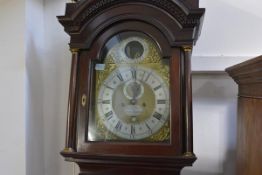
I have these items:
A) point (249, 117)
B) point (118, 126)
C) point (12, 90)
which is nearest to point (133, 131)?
point (118, 126)

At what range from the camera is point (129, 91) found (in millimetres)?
876

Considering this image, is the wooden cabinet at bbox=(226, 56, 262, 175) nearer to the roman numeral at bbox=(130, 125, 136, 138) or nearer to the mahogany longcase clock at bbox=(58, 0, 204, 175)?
the mahogany longcase clock at bbox=(58, 0, 204, 175)

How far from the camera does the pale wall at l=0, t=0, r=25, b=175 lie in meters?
1.02

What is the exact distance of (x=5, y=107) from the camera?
40.6 inches

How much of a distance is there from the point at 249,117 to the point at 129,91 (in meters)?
0.32

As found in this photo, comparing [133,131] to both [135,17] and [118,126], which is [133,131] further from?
[135,17]

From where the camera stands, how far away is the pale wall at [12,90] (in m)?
1.02

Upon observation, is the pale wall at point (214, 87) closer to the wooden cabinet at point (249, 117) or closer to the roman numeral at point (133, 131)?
the wooden cabinet at point (249, 117)

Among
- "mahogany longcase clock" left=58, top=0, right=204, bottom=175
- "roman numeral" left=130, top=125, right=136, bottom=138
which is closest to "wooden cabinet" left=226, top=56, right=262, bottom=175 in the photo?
"mahogany longcase clock" left=58, top=0, right=204, bottom=175

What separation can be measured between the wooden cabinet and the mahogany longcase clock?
140mm

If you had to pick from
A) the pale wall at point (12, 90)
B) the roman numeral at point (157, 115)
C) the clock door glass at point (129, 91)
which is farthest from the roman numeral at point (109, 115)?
the pale wall at point (12, 90)

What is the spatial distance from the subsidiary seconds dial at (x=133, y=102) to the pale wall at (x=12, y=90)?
318 millimetres

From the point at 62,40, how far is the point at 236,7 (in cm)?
62

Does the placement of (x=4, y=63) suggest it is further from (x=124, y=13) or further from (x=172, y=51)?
(x=172, y=51)
